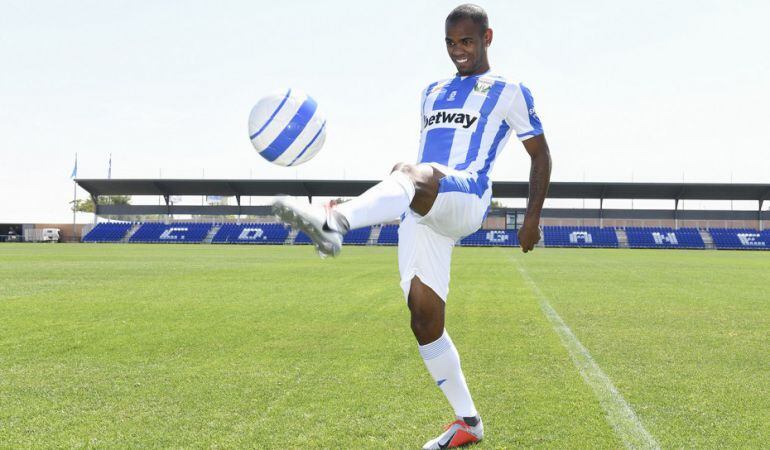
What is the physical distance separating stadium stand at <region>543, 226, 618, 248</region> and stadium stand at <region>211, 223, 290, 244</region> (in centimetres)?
2330

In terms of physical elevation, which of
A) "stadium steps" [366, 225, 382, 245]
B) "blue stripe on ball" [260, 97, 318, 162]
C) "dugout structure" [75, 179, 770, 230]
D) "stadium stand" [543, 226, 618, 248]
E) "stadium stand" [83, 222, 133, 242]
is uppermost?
"blue stripe on ball" [260, 97, 318, 162]

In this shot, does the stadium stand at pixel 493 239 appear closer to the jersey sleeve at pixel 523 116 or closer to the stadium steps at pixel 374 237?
the stadium steps at pixel 374 237

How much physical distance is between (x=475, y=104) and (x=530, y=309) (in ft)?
23.4

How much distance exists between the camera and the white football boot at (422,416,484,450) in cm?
349

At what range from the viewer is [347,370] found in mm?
5445

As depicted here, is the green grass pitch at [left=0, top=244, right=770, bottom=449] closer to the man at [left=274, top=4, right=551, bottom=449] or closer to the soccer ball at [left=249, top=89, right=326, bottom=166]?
the man at [left=274, top=4, right=551, bottom=449]

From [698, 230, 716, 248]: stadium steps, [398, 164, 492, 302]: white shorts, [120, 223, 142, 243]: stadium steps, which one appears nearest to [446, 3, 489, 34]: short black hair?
[398, 164, 492, 302]: white shorts

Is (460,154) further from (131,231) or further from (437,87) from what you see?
(131,231)

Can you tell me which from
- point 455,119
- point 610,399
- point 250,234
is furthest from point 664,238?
point 455,119

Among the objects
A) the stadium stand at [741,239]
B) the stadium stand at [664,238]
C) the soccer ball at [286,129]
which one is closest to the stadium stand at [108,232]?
the stadium stand at [664,238]

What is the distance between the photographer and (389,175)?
285cm

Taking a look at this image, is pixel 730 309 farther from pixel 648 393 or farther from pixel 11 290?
pixel 11 290

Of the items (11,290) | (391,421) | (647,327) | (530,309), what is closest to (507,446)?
(391,421)

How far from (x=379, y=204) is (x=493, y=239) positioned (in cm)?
5176
